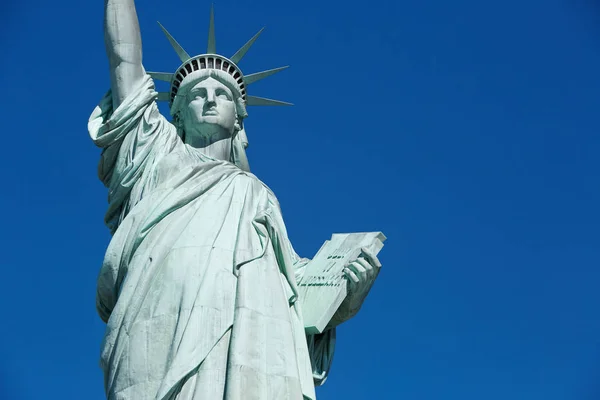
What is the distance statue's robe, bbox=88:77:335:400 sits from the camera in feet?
40.4

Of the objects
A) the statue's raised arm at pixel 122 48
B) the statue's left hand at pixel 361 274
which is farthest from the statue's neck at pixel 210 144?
the statue's left hand at pixel 361 274

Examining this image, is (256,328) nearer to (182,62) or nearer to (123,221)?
(123,221)

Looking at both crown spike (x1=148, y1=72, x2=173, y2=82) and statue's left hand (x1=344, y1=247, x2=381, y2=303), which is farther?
crown spike (x1=148, y1=72, x2=173, y2=82)

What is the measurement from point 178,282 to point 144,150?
2.32 m

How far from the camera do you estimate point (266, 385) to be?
1237 cm

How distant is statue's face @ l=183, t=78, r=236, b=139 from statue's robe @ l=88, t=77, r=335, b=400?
1.32 feet

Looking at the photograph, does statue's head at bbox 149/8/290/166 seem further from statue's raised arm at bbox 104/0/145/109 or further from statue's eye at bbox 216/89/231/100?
statue's raised arm at bbox 104/0/145/109

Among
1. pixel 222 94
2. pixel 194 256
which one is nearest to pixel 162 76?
pixel 222 94

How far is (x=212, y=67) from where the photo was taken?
51.9 feet

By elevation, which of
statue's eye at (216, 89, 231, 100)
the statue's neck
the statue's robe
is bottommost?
the statue's robe

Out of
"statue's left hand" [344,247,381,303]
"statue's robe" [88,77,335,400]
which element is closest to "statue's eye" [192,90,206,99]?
"statue's robe" [88,77,335,400]

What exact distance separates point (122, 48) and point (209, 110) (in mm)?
1478

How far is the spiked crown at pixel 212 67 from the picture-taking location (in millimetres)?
15844

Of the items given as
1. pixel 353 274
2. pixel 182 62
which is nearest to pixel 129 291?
pixel 353 274
